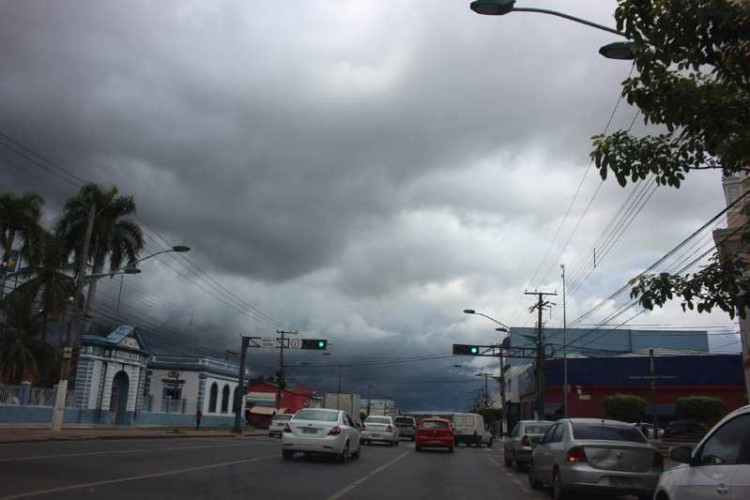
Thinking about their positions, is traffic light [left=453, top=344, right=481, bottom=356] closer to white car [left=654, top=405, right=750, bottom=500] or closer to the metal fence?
the metal fence

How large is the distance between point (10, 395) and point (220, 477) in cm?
2187

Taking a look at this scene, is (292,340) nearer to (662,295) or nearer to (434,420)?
(434,420)

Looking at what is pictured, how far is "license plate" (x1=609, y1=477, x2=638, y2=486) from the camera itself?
11680mm

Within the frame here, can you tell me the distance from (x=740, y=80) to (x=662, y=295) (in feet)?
8.17

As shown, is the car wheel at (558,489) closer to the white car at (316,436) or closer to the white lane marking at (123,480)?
the white lane marking at (123,480)

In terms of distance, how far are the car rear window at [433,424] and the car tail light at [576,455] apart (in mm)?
19486

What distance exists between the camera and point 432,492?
13.6 m

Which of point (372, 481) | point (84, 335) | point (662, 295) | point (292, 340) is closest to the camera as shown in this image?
point (662, 295)

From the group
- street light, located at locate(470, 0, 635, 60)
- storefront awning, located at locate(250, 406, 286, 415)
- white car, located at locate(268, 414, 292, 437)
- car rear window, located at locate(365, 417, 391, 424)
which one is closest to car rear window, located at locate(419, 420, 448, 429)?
car rear window, located at locate(365, 417, 391, 424)

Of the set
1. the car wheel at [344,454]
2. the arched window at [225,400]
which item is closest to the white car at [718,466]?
the car wheel at [344,454]

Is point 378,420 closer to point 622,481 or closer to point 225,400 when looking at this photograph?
point 622,481

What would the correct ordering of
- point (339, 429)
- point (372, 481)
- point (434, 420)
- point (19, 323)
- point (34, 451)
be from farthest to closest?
point (19, 323) → point (434, 420) → point (339, 429) → point (34, 451) → point (372, 481)

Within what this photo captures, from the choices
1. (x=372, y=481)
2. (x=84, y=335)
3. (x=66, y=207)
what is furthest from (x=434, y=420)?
(x=66, y=207)

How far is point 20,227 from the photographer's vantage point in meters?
35.4
